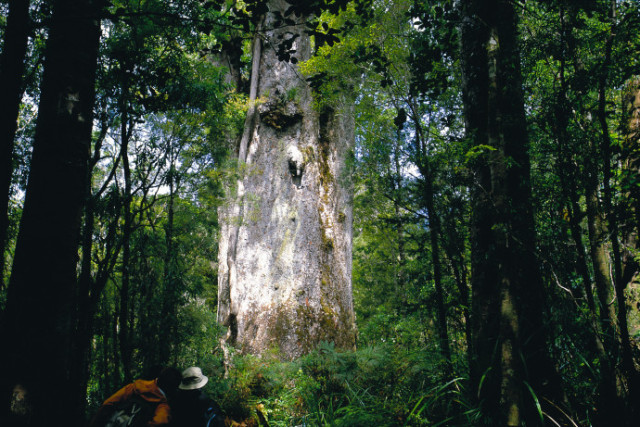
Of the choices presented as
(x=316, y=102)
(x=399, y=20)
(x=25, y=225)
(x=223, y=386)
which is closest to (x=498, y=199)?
(x=25, y=225)

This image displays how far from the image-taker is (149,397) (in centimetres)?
312

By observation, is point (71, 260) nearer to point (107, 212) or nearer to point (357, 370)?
point (357, 370)

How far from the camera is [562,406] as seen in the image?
2.60 m

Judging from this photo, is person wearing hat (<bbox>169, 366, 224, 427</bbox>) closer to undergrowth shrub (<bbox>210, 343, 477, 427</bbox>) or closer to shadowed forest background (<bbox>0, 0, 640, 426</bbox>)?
shadowed forest background (<bbox>0, 0, 640, 426</bbox>)

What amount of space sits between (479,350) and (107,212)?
5604 mm

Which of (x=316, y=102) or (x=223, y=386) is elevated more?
(x=316, y=102)

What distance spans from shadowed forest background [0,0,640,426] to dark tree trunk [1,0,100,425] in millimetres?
11

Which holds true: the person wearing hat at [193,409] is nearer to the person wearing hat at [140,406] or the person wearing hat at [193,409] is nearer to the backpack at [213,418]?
the backpack at [213,418]

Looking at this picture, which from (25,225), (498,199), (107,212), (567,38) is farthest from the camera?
(107,212)

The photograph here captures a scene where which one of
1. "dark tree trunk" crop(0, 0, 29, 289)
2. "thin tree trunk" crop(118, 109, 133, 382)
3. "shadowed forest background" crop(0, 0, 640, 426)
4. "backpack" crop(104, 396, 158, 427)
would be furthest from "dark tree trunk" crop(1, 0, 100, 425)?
"thin tree trunk" crop(118, 109, 133, 382)

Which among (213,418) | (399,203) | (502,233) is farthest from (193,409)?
(399,203)

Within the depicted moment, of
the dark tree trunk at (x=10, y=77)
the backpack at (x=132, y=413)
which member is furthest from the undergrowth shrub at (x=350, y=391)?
the dark tree trunk at (x=10, y=77)

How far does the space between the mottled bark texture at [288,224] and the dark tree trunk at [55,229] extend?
463 centimetres

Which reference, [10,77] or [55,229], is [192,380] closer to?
[55,229]
